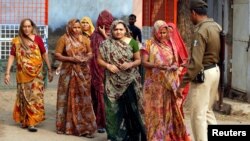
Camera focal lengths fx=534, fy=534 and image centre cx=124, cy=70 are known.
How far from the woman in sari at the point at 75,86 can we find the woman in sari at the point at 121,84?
29.8 inches

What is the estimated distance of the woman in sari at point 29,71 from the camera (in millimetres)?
7363

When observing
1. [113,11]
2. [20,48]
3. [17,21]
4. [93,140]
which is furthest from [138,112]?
[113,11]

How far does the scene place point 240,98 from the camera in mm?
9250

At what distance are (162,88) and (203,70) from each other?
2.57ft

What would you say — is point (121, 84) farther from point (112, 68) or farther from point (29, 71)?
point (29, 71)

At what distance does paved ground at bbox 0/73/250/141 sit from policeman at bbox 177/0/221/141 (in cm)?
170

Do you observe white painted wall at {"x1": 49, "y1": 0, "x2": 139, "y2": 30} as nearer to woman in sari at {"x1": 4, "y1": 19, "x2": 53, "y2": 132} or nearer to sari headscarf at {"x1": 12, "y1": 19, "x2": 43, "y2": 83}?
woman in sari at {"x1": 4, "y1": 19, "x2": 53, "y2": 132}

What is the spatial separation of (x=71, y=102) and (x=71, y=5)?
24.0ft

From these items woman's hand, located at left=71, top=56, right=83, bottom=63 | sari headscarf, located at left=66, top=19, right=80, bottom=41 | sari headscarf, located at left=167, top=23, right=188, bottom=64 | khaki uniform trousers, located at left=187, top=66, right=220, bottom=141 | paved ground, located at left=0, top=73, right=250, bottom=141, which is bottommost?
paved ground, located at left=0, top=73, right=250, bottom=141

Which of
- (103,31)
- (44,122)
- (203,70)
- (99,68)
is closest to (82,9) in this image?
(44,122)

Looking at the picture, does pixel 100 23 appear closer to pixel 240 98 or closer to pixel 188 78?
pixel 188 78

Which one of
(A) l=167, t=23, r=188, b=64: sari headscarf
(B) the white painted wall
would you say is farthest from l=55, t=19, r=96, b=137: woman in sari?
(B) the white painted wall

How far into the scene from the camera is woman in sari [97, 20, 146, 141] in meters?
6.44

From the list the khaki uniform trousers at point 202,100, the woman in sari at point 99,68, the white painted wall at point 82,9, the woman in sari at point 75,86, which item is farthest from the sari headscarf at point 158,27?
the white painted wall at point 82,9
